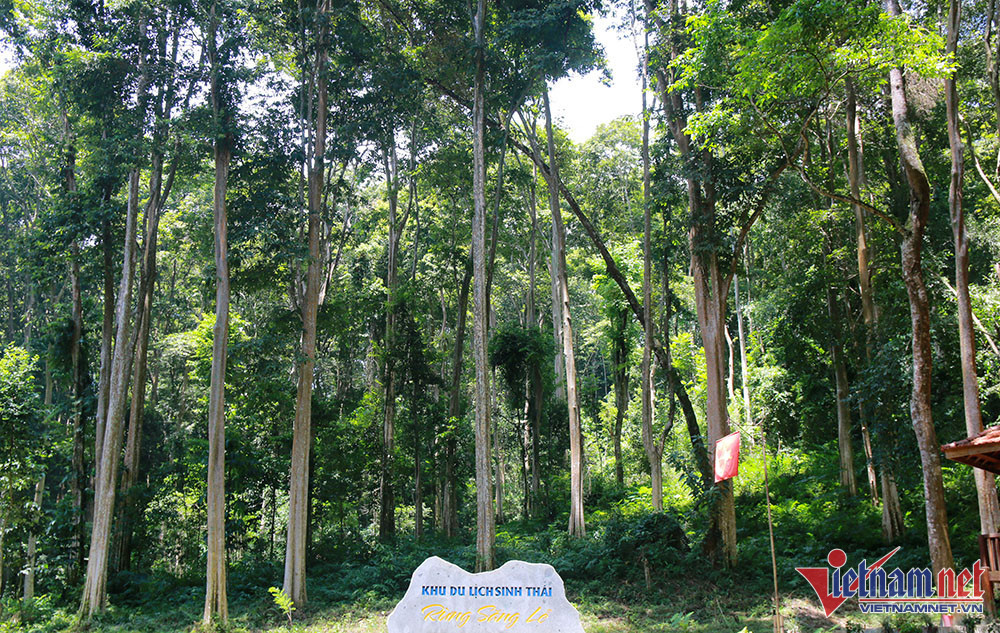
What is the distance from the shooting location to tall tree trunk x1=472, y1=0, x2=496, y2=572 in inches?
510

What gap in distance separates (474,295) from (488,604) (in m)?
8.03

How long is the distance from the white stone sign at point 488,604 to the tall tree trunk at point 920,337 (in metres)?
5.12

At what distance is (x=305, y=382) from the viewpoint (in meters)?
13.2

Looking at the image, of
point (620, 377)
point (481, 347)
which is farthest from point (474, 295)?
point (620, 377)

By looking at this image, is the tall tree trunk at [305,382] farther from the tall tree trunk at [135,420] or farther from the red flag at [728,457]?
the red flag at [728,457]

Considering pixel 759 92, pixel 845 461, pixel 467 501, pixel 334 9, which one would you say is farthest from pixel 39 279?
pixel 845 461

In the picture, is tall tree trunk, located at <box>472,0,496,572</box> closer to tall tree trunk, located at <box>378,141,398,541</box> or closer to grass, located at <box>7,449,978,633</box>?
grass, located at <box>7,449,978,633</box>

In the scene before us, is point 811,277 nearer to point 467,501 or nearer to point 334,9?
point 334,9

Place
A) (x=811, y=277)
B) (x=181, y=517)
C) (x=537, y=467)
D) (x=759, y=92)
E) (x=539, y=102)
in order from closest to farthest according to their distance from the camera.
Answer: 1. (x=759, y=92)
2. (x=811, y=277)
3. (x=181, y=517)
4. (x=539, y=102)
5. (x=537, y=467)

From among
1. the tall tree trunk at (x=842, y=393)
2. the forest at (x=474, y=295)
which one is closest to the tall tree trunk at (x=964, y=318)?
the forest at (x=474, y=295)

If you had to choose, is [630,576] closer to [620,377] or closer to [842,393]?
[842,393]

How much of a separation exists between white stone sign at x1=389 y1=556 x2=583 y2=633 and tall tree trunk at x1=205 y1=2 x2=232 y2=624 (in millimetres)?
5350

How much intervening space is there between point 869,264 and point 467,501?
Result: 16783 mm

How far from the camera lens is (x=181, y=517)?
56.7 feet
